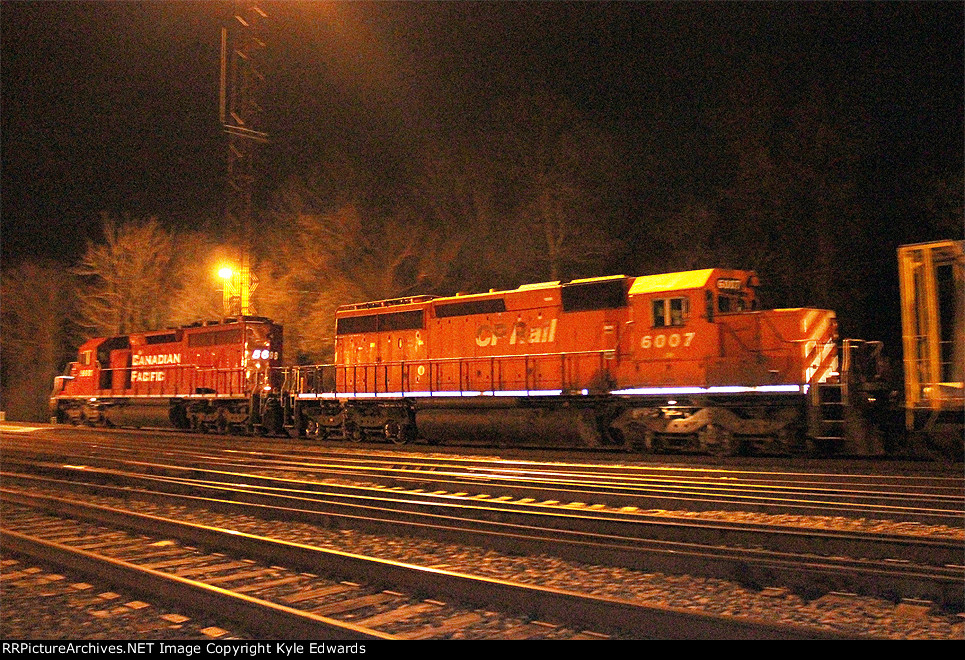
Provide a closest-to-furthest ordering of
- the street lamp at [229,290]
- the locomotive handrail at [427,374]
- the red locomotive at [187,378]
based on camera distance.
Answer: the locomotive handrail at [427,374]
the red locomotive at [187,378]
the street lamp at [229,290]

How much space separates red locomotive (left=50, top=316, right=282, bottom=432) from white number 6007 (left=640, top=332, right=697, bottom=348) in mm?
12532

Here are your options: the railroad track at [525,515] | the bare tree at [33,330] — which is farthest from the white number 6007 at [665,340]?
the bare tree at [33,330]

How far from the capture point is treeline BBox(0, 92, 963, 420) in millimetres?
21688

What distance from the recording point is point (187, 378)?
83.0ft

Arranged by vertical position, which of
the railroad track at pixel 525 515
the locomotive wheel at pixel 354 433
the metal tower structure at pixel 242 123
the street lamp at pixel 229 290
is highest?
the metal tower structure at pixel 242 123

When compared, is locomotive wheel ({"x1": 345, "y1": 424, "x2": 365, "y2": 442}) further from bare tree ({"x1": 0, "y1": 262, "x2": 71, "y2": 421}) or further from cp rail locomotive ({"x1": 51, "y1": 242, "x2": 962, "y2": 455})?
bare tree ({"x1": 0, "y1": 262, "x2": 71, "y2": 421})

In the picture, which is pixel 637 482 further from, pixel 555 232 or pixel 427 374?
pixel 555 232

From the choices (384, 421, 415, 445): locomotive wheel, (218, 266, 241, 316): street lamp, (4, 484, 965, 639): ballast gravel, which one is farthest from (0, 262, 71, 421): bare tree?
(4, 484, 965, 639): ballast gravel

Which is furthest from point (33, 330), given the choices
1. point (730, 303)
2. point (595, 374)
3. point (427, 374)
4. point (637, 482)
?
Result: point (637, 482)

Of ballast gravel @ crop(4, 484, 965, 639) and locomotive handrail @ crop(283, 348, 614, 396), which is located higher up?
locomotive handrail @ crop(283, 348, 614, 396)

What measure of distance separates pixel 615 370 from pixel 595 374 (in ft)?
1.54

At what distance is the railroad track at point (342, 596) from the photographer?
451 cm

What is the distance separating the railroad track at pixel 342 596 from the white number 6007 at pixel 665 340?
30.7ft

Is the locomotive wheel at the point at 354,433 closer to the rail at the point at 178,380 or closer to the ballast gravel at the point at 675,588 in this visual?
the rail at the point at 178,380
